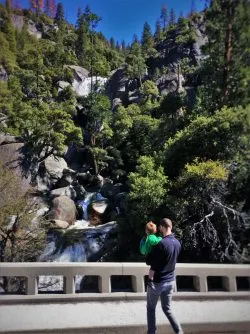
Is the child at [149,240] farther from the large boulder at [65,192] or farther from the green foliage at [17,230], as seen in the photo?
the large boulder at [65,192]

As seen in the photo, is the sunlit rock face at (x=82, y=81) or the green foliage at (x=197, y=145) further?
the sunlit rock face at (x=82, y=81)

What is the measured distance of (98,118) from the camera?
40594mm

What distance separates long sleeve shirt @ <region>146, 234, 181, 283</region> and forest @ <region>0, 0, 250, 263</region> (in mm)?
1660

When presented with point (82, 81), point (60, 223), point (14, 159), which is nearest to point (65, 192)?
point (14, 159)

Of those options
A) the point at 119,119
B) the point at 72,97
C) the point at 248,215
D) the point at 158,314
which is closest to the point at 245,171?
the point at 248,215

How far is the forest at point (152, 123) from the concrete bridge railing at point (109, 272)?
0.41m

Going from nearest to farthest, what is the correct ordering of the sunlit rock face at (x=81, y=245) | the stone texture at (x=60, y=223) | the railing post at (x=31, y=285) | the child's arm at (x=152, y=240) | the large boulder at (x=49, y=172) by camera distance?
1. the child's arm at (x=152, y=240)
2. the railing post at (x=31, y=285)
3. the sunlit rock face at (x=81, y=245)
4. the stone texture at (x=60, y=223)
5. the large boulder at (x=49, y=172)

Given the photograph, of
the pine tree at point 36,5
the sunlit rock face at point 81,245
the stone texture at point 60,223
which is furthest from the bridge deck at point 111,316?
the stone texture at point 60,223

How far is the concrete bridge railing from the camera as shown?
6.08m

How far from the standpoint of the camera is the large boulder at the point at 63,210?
92.3 feet

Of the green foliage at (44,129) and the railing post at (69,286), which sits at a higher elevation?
the green foliage at (44,129)

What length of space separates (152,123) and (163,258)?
106 feet

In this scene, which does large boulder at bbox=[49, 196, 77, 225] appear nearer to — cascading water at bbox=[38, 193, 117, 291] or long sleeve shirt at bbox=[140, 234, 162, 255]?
cascading water at bbox=[38, 193, 117, 291]

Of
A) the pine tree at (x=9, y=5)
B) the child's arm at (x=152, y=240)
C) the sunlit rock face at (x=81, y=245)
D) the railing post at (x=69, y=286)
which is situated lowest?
the sunlit rock face at (x=81, y=245)
